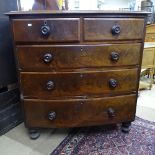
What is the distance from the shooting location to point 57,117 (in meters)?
1.30

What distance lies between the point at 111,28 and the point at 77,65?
0.30 metres

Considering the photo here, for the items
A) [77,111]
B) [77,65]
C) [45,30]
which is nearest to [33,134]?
[77,111]

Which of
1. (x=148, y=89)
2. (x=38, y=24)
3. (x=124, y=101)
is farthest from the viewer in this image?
(x=148, y=89)

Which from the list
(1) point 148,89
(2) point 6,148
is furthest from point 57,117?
(1) point 148,89

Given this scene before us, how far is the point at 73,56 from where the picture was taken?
1151 millimetres

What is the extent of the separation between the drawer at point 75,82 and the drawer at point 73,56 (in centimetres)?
5

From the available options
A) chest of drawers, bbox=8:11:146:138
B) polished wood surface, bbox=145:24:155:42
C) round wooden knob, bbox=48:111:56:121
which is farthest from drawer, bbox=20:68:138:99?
polished wood surface, bbox=145:24:155:42

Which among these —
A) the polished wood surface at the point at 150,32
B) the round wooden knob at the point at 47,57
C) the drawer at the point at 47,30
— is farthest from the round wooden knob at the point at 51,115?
the polished wood surface at the point at 150,32

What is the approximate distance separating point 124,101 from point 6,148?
89 cm

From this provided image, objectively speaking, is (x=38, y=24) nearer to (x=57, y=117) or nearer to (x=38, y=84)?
(x=38, y=84)

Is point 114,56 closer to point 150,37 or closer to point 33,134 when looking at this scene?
point 33,134

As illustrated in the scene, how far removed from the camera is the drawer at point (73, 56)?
114cm

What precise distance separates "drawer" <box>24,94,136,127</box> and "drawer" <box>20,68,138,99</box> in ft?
0.19

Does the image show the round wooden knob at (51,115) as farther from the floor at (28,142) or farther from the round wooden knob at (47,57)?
the round wooden knob at (47,57)
